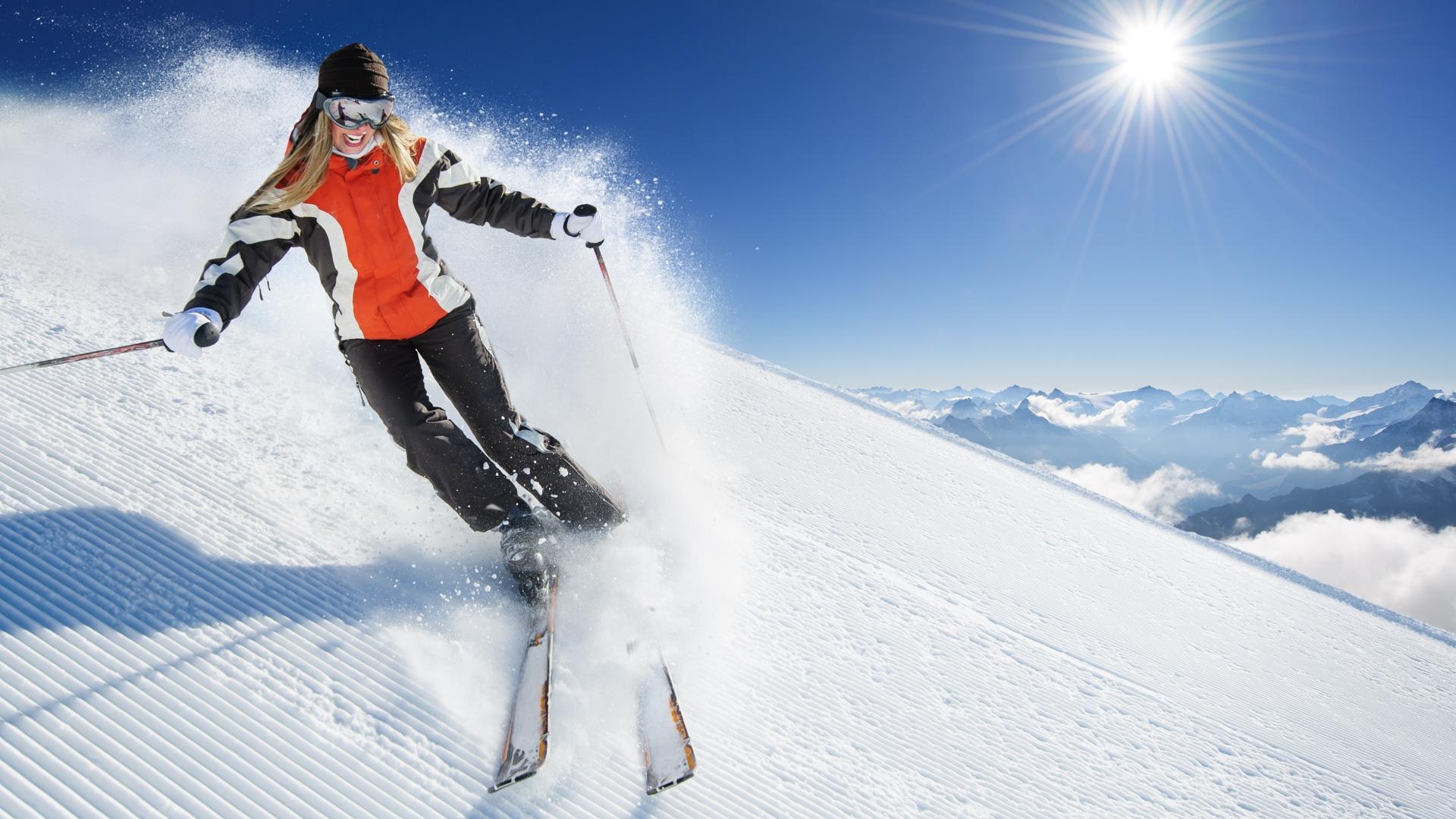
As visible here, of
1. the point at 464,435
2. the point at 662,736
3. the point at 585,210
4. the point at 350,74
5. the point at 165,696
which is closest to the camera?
the point at 165,696

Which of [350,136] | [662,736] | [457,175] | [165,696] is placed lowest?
[165,696]

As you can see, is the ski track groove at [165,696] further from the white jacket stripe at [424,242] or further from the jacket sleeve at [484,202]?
the jacket sleeve at [484,202]

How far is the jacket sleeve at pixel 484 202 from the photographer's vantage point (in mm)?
2883

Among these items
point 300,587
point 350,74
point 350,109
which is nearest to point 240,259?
point 350,109

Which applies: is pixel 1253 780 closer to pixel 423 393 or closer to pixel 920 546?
pixel 920 546

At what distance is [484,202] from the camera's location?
3027mm

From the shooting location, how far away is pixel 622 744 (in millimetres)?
2137

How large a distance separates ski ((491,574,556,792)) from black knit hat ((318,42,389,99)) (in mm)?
2248

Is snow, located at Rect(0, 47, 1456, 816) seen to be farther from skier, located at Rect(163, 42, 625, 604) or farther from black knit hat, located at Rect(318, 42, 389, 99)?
black knit hat, located at Rect(318, 42, 389, 99)

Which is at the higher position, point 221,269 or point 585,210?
point 585,210

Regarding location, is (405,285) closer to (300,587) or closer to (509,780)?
(300,587)

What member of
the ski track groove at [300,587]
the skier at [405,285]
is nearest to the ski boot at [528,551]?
the skier at [405,285]

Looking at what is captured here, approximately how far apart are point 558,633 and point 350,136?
7.21ft

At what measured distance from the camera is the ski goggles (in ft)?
7.85
